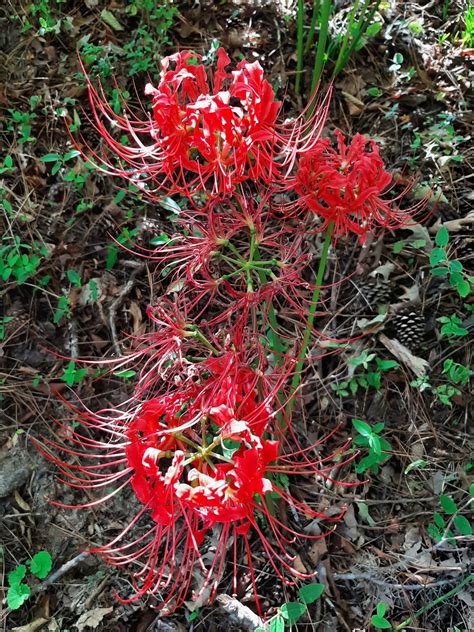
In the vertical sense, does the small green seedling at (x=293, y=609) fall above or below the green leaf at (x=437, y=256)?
below

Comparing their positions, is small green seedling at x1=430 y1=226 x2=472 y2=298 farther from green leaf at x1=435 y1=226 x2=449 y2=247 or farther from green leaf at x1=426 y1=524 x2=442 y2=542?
green leaf at x1=426 y1=524 x2=442 y2=542

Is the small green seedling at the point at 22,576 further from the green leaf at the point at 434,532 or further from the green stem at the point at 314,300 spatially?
the green leaf at the point at 434,532

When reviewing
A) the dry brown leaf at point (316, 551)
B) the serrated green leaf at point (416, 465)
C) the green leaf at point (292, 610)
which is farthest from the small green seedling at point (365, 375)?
the green leaf at point (292, 610)

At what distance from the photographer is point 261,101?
1.37m

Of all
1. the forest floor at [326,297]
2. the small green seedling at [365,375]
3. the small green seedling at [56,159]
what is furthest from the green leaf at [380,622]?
the small green seedling at [56,159]

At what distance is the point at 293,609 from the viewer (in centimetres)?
161

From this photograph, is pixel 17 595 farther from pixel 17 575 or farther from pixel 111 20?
pixel 111 20

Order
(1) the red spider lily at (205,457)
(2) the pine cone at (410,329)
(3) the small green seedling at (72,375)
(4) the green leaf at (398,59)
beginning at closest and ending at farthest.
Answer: (1) the red spider lily at (205,457) < (3) the small green seedling at (72,375) < (2) the pine cone at (410,329) < (4) the green leaf at (398,59)

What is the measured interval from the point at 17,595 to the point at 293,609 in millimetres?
769

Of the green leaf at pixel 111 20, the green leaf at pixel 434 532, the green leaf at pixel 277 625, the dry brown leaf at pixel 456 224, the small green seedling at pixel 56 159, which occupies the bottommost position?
the green leaf at pixel 434 532

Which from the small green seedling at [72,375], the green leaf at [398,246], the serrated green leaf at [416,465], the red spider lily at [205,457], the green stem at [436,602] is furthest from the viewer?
the green leaf at [398,246]

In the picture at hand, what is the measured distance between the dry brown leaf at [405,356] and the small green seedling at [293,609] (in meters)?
0.78

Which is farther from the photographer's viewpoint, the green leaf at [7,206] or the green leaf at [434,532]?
the green leaf at [7,206]

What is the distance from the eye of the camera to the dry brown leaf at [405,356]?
2.11 meters
